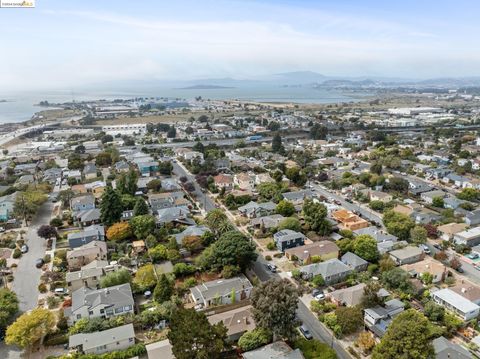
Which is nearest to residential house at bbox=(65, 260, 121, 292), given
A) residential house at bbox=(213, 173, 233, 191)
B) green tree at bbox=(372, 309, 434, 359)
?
green tree at bbox=(372, 309, 434, 359)

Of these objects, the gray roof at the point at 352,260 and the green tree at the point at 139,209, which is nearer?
the gray roof at the point at 352,260

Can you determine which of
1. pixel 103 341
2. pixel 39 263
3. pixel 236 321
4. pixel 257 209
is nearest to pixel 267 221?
pixel 257 209

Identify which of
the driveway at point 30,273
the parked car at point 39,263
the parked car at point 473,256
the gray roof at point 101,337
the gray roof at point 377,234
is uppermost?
the gray roof at point 377,234

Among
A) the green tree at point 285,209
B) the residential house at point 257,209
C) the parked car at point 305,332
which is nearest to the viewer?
the parked car at point 305,332

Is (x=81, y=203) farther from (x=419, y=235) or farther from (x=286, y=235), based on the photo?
(x=419, y=235)

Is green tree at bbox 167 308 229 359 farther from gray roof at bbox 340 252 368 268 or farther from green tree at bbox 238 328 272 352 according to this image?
gray roof at bbox 340 252 368 268

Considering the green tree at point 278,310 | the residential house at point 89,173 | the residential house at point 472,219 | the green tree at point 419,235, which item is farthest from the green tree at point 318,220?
the residential house at point 89,173

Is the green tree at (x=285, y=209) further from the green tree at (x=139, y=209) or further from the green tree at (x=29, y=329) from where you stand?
the green tree at (x=29, y=329)
